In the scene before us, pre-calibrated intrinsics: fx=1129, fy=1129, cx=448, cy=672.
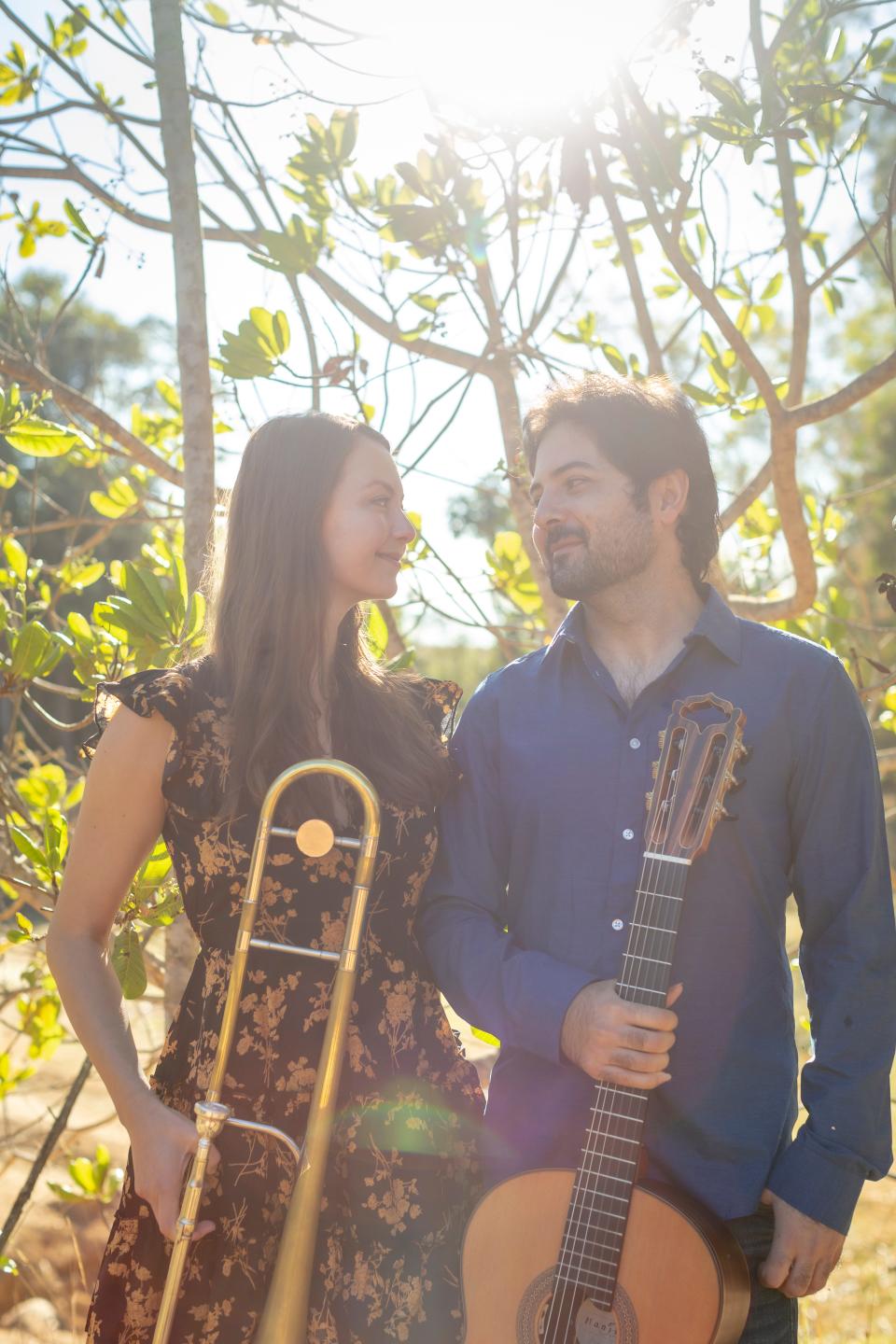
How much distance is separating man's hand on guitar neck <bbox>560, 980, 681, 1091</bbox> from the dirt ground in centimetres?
174

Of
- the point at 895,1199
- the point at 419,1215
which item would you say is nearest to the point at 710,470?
the point at 419,1215

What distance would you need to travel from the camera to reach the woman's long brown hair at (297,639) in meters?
1.95

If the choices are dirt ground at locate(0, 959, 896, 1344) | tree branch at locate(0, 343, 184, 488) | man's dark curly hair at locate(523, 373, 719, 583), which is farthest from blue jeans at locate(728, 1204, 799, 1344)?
tree branch at locate(0, 343, 184, 488)

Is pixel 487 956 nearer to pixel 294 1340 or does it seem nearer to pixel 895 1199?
pixel 294 1340

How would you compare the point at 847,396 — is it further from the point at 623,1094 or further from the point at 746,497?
the point at 623,1094

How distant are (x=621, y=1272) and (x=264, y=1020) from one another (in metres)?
0.64

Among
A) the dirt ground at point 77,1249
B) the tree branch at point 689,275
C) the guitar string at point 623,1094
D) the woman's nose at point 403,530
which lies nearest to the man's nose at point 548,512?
the woman's nose at point 403,530

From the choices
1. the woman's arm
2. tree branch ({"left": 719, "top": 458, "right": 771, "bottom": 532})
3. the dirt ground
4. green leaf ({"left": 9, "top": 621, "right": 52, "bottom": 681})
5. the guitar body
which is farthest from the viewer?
the dirt ground

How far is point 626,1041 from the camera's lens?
1.58 metres

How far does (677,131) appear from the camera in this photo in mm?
3047

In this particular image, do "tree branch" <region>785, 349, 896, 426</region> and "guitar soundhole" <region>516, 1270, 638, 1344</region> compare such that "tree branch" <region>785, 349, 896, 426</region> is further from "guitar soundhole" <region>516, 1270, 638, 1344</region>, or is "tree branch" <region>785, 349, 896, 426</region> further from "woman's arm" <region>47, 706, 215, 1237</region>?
"guitar soundhole" <region>516, 1270, 638, 1344</region>

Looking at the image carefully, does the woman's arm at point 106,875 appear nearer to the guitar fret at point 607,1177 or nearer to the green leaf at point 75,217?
the guitar fret at point 607,1177

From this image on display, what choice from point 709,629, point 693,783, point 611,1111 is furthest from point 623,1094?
point 709,629

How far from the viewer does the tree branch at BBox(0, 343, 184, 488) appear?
9.68 feet
